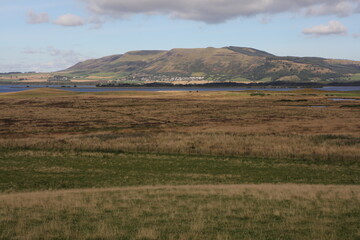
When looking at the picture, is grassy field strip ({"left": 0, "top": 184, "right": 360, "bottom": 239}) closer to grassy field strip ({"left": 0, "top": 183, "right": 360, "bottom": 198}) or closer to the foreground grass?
grassy field strip ({"left": 0, "top": 183, "right": 360, "bottom": 198})

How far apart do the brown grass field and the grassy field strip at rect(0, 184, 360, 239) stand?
0.17 ft

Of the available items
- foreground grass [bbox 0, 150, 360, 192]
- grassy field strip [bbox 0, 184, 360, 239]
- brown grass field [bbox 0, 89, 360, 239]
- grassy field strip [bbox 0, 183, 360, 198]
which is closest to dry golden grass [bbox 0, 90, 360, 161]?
brown grass field [bbox 0, 89, 360, 239]

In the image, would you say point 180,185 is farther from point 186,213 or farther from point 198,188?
point 186,213

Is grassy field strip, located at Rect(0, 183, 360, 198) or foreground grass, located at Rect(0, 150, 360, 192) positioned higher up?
grassy field strip, located at Rect(0, 183, 360, 198)

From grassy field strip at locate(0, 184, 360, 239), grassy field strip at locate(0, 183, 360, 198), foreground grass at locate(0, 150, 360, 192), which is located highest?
grassy field strip at locate(0, 184, 360, 239)

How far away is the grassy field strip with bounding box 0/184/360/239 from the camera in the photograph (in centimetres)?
1462

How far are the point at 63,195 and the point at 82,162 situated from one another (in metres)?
13.9

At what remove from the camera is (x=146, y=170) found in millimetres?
34094

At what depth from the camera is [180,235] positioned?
559 inches

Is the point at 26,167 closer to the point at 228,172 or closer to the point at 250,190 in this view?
the point at 228,172

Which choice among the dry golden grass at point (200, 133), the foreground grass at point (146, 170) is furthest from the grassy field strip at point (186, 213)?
the dry golden grass at point (200, 133)

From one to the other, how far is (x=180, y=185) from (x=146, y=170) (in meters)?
6.23

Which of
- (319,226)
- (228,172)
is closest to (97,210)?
(319,226)

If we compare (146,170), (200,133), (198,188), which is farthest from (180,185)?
(200,133)
